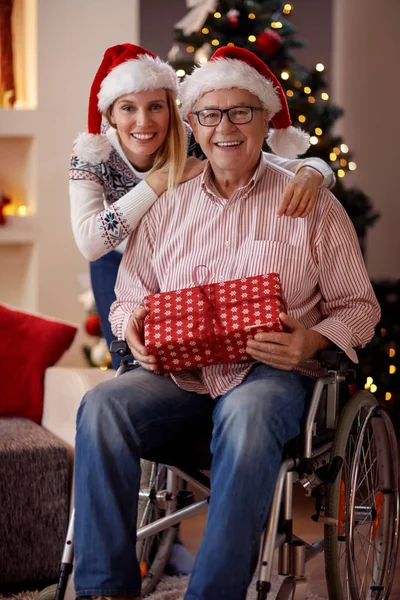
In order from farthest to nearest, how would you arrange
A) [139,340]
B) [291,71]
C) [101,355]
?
[101,355], [291,71], [139,340]

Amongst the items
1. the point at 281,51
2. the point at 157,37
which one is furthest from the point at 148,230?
the point at 157,37

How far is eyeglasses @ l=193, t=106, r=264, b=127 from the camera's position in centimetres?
221

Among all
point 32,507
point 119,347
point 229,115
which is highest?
point 229,115

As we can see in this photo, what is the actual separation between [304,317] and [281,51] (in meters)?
2.29

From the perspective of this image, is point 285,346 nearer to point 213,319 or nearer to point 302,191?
point 213,319

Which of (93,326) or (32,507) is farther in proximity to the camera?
(93,326)

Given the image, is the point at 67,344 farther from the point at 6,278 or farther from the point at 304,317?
the point at 6,278

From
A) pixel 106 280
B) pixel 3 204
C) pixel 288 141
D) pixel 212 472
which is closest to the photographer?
pixel 212 472

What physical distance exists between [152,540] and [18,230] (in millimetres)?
2499

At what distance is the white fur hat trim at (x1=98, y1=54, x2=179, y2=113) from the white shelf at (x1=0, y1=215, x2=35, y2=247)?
7.44 ft

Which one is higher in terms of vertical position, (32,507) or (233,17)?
(233,17)

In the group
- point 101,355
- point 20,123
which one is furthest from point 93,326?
point 20,123

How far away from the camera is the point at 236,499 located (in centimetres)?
176

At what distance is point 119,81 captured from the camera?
2.47 m
